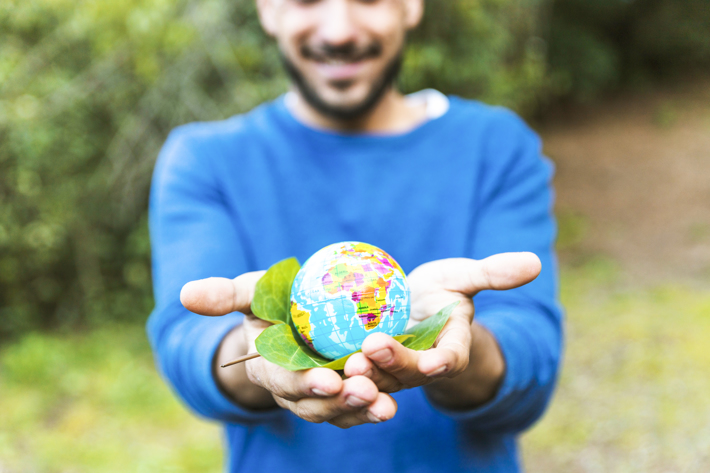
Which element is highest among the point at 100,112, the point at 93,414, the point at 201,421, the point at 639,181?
the point at 100,112

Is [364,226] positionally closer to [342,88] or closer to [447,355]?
[342,88]

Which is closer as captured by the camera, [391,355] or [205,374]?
[391,355]

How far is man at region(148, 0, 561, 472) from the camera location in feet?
5.94

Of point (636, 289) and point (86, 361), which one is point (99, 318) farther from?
point (636, 289)

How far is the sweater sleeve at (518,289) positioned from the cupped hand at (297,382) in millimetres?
612

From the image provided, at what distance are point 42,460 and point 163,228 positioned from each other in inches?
128

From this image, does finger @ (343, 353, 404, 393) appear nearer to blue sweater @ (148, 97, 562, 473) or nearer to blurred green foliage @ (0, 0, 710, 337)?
blue sweater @ (148, 97, 562, 473)

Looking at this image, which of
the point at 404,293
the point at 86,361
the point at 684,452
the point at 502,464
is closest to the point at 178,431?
the point at 86,361

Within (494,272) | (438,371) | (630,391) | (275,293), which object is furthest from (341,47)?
(630,391)

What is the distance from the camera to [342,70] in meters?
2.50

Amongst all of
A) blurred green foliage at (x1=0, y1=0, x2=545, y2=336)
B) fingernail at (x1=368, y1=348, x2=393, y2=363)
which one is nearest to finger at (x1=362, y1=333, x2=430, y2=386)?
fingernail at (x1=368, y1=348, x2=393, y2=363)

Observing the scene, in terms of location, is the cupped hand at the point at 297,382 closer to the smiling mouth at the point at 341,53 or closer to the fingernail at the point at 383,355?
the fingernail at the point at 383,355

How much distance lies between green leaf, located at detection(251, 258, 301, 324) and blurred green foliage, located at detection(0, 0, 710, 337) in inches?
146

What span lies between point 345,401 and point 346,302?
0.38 metres
